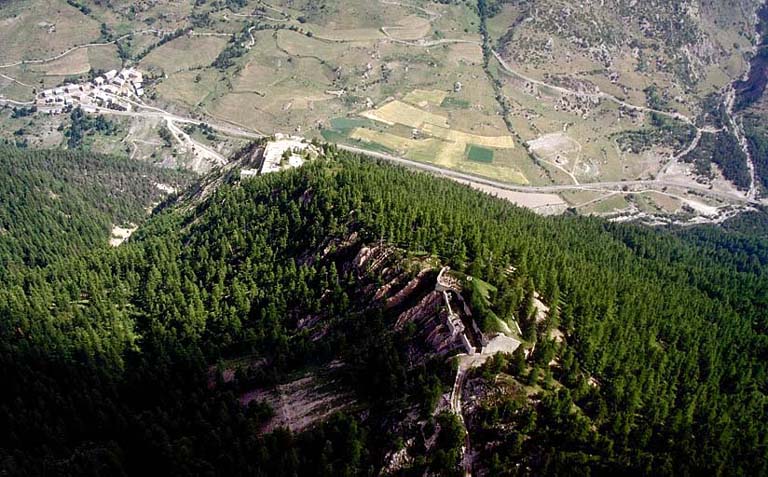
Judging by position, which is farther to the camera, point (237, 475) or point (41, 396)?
point (41, 396)

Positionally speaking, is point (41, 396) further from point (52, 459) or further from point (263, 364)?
point (263, 364)

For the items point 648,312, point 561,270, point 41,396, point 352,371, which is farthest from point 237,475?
point 648,312

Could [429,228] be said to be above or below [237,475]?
above

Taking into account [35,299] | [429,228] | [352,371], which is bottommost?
[35,299]

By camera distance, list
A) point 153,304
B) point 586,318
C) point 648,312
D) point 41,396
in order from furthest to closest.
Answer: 1. point 153,304
2. point 648,312
3. point 41,396
4. point 586,318

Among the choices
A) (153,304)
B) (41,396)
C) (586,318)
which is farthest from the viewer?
(153,304)

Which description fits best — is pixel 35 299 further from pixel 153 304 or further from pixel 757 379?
pixel 757 379
